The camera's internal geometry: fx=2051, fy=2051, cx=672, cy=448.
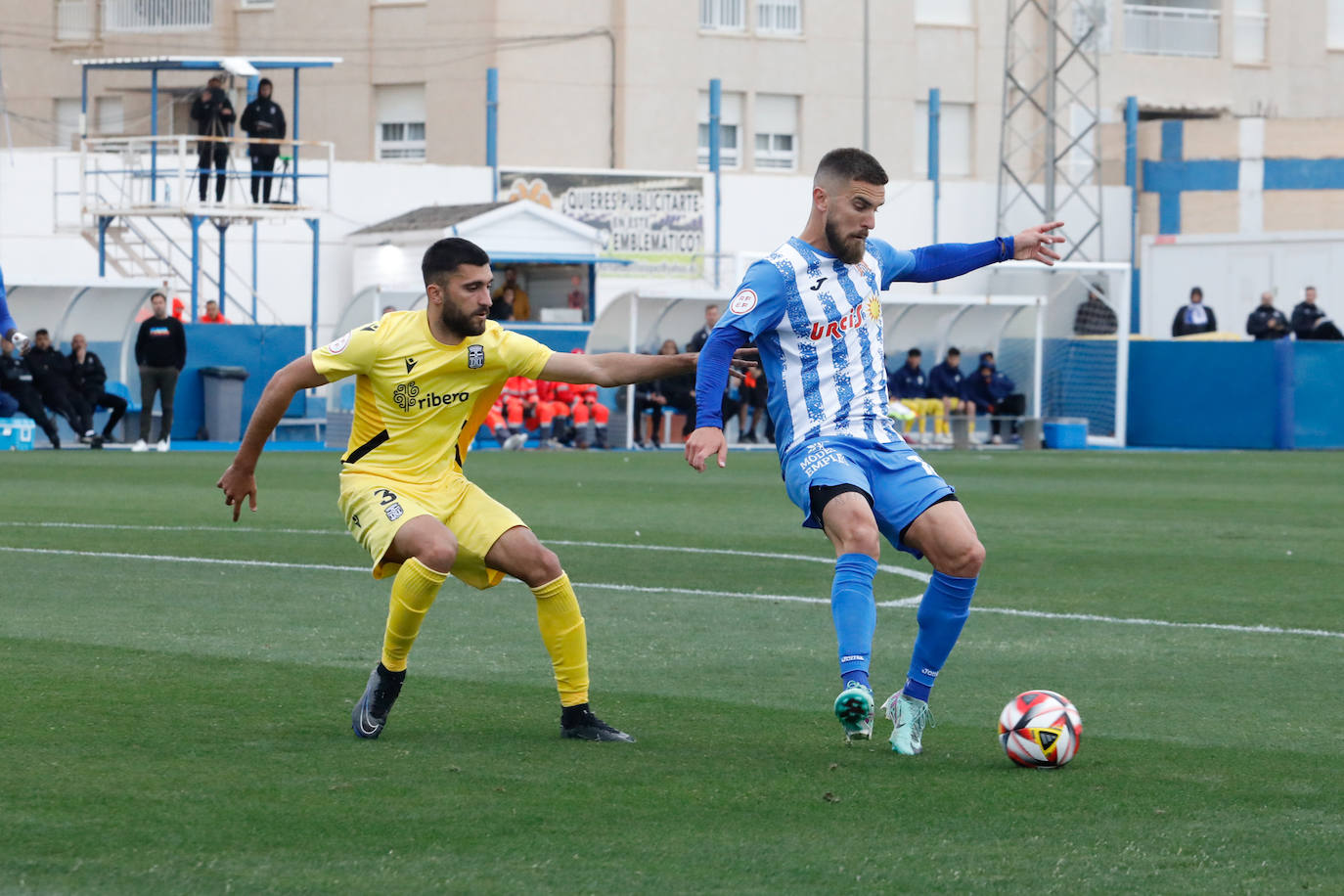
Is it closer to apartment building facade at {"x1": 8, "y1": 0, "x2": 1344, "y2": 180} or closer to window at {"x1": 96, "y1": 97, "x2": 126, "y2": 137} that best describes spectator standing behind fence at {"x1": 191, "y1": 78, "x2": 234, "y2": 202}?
apartment building facade at {"x1": 8, "y1": 0, "x2": 1344, "y2": 180}

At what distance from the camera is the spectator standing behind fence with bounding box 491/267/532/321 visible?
105ft

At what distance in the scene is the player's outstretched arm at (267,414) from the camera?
6.51m

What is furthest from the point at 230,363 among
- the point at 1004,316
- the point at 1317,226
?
the point at 1317,226

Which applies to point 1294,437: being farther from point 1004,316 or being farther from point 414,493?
point 414,493

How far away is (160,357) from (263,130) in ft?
21.8

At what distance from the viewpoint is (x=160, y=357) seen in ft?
85.6

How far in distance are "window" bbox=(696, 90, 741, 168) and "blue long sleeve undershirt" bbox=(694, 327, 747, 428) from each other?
41727 mm

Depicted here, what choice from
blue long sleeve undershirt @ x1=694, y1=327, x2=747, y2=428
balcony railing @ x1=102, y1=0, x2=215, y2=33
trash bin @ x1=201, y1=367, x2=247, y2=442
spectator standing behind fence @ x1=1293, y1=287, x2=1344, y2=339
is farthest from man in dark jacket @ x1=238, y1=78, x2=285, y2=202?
blue long sleeve undershirt @ x1=694, y1=327, x2=747, y2=428

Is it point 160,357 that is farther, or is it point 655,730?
point 160,357

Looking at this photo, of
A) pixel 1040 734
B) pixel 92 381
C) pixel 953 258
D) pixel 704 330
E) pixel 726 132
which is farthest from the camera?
pixel 726 132

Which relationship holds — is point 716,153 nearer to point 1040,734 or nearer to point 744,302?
point 744,302

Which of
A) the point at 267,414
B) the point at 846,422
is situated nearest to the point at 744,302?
the point at 846,422

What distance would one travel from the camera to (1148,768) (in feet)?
19.9

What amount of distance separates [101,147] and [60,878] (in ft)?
108
